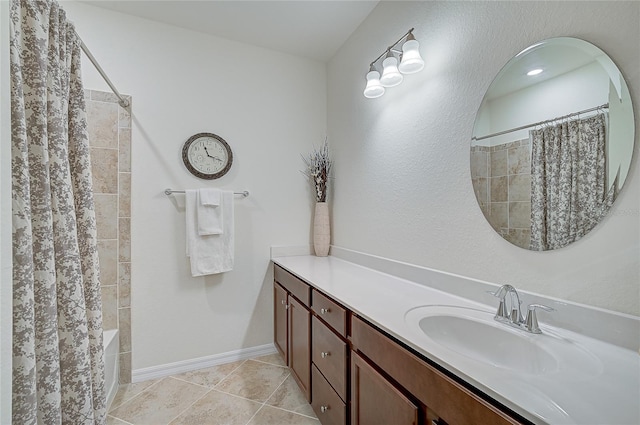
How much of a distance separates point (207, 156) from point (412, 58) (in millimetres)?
1626

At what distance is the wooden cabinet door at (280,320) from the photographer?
208 cm

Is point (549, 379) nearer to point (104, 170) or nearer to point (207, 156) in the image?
point (207, 156)

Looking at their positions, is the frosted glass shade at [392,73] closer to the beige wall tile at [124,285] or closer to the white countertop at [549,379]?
the white countertop at [549,379]

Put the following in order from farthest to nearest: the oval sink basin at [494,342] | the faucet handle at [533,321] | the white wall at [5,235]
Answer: the faucet handle at [533,321] < the oval sink basin at [494,342] < the white wall at [5,235]

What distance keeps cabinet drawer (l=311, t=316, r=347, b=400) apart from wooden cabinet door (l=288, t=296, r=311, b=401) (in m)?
0.08

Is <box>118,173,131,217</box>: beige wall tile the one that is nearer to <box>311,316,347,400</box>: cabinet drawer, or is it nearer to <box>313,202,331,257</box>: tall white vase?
<box>313,202,331,257</box>: tall white vase

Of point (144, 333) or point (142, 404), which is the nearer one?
point (142, 404)

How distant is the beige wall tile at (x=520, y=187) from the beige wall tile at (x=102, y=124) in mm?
2406

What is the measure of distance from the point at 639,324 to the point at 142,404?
2443 millimetres

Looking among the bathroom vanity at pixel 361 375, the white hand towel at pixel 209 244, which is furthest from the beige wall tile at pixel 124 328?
the bathroom vanity at pixel 361 375

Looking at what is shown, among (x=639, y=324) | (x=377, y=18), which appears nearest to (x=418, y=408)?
(x=639, y=324)

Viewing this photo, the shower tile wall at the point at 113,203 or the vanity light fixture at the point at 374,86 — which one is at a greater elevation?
the vanity light fixture at the point at 374,86

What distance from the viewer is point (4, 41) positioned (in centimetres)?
55

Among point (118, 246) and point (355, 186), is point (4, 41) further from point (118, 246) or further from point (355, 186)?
point (355, 186)
